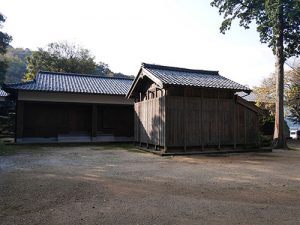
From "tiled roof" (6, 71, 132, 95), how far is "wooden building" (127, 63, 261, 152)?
17.7ft

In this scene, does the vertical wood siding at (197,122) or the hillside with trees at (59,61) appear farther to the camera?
the hillside with trees at (59,61)

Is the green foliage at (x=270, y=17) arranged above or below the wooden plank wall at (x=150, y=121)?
above

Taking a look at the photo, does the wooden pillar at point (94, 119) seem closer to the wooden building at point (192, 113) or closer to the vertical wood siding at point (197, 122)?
the wooden building at point (192, 113)

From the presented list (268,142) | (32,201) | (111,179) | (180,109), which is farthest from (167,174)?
(268,142)

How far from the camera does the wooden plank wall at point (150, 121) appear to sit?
1204 centimetres

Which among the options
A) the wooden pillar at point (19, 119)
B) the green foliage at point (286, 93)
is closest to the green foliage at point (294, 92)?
the green foliage at point (286, 93)

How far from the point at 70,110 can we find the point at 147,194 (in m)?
14.6

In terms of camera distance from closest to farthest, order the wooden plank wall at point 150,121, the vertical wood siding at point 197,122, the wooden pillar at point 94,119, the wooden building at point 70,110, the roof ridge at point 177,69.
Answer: the vertical wood siding at point 197,122, the wooden plank wall at point 150,121, the roof ridge at point 177,69, the wooden building at point 70,110, the wooden pillar at point 94,119

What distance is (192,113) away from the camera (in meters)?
12.3

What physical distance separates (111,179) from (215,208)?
3.08 m

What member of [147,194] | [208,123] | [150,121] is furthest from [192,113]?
[147,194]

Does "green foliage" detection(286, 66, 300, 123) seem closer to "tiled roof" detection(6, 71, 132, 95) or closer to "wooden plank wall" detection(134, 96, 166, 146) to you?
"tiled roof" detection(6, 71, 132, 95)

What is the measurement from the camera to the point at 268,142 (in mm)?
16625

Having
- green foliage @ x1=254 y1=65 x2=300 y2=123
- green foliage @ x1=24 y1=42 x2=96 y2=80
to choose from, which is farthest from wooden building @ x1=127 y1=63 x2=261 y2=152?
green foliage @ x1=24 y1=42 x2=96 y2=80
